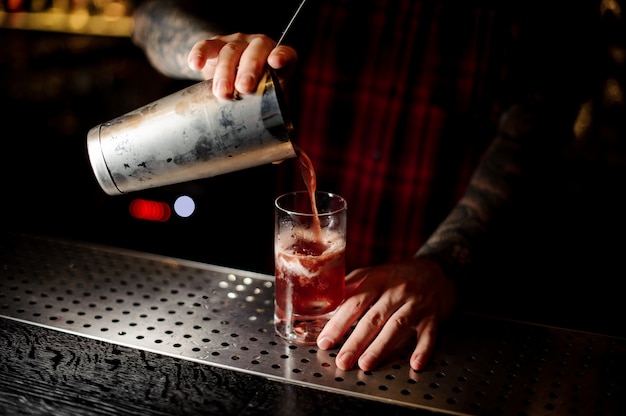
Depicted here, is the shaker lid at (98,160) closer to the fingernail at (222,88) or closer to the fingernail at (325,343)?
the fingernail at (222,88)

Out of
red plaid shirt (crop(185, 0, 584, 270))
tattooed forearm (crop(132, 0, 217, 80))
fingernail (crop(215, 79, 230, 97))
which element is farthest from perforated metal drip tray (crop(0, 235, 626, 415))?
red plaid shirt (crop(185, 0, 584, 270))

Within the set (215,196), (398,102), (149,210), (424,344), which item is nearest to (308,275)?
(424,344)

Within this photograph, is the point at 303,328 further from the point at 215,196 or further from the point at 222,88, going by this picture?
the point at 215,196

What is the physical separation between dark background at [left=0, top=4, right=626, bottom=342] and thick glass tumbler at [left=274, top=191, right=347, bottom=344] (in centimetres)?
126

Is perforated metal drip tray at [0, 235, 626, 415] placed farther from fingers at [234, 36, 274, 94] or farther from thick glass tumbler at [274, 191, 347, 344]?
fingers at [234, 36, 274, 94]

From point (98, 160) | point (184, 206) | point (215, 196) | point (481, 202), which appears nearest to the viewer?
point (98, 160)

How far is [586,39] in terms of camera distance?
7.63 ft

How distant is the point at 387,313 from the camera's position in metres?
1.47

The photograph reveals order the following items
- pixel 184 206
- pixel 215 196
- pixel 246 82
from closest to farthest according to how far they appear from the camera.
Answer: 1. pixel 246 82
2. pixel 215 196
3. pixel 184 206

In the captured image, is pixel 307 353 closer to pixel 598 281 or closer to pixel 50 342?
pixel 50 342

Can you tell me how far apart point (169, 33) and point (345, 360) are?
4.56 ft

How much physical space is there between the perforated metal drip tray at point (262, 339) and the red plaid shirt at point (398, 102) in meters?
1.00

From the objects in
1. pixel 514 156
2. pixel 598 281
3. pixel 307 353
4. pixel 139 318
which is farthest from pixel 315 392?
pixel 598 281

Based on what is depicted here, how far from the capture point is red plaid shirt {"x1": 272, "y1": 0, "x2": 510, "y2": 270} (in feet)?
8.25
